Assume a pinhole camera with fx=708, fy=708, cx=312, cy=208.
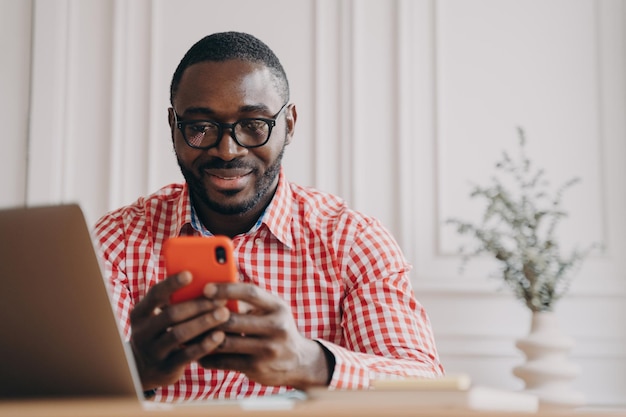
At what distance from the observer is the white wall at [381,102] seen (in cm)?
214

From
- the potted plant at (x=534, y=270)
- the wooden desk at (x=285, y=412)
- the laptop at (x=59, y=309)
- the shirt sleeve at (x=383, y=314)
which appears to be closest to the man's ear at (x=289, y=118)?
the shirt sleeve at (x=383, y=314)

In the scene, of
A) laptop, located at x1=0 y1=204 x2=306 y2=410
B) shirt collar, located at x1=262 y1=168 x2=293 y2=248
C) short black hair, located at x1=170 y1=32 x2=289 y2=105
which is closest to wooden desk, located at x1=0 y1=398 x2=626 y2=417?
laptop, located at x1=0 y1=204 x2=306 y2=410

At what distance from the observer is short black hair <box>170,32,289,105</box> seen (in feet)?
4.97

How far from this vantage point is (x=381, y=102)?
7.17 feet

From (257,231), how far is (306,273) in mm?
137

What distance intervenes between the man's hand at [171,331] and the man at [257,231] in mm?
305

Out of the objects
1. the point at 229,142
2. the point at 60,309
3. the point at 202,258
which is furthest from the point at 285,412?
the point at 229,142

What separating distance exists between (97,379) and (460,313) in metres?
1.58

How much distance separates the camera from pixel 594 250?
212 centimetres

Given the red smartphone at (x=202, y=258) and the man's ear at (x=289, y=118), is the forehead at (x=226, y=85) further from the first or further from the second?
the red smartphone at (x=202, y=258)

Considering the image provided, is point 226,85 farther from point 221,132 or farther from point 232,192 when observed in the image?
point 232,192

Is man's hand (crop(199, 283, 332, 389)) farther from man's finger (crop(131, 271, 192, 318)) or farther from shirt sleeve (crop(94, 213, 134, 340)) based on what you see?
shirt sleeve (crop(94, 213, 134, 340))

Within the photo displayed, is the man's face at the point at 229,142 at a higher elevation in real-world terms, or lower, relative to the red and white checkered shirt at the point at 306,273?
higher

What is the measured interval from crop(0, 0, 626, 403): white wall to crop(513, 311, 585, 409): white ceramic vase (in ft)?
1.07
